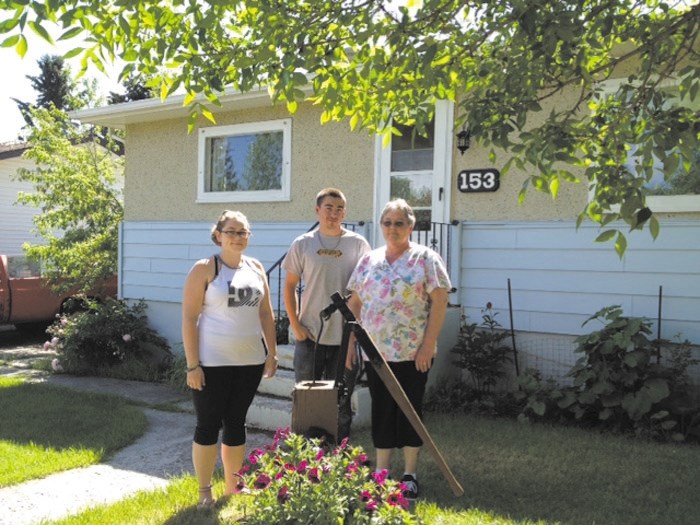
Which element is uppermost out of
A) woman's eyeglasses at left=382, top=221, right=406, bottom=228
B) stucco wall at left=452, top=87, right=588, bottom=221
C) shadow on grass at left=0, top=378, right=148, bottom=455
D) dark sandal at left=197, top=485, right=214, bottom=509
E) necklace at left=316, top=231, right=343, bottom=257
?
stucco wall at left=452, top=87, right=588, bottom=221

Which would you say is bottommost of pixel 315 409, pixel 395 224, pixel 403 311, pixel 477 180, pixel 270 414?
pixel 270 414

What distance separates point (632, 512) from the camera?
3.76 meters

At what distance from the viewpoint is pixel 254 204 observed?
8461 mm

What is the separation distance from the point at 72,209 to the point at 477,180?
23.6ft

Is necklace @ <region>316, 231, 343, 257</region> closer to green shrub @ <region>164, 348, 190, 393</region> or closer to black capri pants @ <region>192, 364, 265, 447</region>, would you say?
black capri pants @ <region>192, 364, 265, 447</region>

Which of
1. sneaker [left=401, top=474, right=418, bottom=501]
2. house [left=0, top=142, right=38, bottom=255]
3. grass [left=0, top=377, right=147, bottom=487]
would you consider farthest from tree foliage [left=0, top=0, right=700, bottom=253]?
house [left=0, top=142, right=38, bottom=255]

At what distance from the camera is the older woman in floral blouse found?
3.77 meters

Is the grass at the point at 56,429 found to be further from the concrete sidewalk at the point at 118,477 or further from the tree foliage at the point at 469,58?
the tree foliage at the point at 469,58

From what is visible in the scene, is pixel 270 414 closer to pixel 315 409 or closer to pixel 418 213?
pixel 418 213

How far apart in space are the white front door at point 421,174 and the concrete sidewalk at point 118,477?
2860 millimetres

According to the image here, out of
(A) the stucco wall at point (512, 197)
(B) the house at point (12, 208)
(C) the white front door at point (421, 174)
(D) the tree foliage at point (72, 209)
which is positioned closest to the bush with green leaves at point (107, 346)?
(D) the tree foliage at point (72, 209)

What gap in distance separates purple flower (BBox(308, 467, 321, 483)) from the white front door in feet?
14.3

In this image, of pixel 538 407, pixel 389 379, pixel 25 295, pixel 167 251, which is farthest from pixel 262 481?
pixel 25 295

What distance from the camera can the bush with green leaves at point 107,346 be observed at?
27.9 feet
